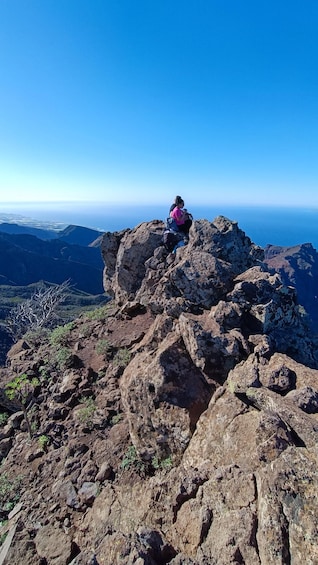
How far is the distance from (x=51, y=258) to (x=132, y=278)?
13357 centimetres

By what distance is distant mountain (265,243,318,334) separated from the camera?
293 feet

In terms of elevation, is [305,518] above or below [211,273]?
below

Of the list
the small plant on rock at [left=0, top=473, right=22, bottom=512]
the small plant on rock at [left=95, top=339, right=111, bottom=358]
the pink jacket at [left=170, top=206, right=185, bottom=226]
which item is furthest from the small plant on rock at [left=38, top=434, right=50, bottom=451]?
the pink jacket at [left=170, top=206, right=185, bottom=226]

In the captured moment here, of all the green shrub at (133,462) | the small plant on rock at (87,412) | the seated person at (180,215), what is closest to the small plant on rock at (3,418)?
the small plant on rock at (87,412)

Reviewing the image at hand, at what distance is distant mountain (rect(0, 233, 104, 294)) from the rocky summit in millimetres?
108278

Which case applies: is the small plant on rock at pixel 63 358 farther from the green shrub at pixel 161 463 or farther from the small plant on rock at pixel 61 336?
the green shrub at pixel 161 463

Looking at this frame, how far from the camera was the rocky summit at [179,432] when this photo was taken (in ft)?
13.6

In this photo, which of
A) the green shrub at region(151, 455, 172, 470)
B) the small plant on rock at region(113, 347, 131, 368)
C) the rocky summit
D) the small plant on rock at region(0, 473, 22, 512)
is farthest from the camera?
the small plant on rock at region(113, 347, 131, 368)

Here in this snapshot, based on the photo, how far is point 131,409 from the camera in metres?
7.10

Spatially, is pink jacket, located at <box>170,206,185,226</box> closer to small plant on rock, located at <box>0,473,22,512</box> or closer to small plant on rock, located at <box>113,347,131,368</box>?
small plant on rock, located at <box>113,347,131,368</box>

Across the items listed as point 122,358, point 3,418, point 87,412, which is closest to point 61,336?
point 3,418

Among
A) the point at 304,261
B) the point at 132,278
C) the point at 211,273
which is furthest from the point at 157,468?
the point at 304,261

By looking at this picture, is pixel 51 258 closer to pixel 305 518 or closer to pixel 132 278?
pixel 132 278

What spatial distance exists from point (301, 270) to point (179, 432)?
333 ft
